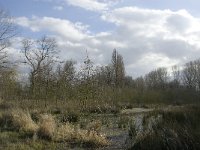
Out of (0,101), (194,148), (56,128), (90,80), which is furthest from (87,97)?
(194,148)

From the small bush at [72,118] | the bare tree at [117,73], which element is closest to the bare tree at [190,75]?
the bare tree at [117,73]

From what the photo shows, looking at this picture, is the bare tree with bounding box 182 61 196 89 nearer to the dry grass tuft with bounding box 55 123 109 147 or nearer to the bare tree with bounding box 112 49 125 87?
the bare tree with bounding box 112 49 125 87

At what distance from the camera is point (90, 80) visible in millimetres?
23203

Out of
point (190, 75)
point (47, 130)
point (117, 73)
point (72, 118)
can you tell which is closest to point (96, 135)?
point (47, 130)

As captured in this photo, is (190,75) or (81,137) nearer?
(81,137)

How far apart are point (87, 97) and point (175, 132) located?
12.5 meters

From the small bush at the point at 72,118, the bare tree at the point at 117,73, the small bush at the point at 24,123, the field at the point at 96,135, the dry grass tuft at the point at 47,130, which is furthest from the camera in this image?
the bare tree at the point at 117,73

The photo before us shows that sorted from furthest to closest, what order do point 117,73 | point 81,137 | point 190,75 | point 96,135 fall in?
point 190,75, point 117,73, point 81,137, point 96,135

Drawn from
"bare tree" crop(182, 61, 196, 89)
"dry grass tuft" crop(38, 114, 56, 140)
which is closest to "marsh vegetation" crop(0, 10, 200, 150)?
"dry grass tuft" crop(38, 114, 56, 140)

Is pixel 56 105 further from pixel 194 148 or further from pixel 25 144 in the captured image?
pixel 194 148

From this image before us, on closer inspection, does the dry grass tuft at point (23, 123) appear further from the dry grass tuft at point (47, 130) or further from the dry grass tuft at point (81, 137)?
the dry grass tuft at point (81, 137)

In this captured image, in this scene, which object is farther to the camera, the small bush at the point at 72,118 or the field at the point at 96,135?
the small bush at the point at 72,118

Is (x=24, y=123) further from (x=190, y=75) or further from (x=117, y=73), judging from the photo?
(x=190, y=75)

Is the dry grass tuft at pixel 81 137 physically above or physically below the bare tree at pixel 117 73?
below
